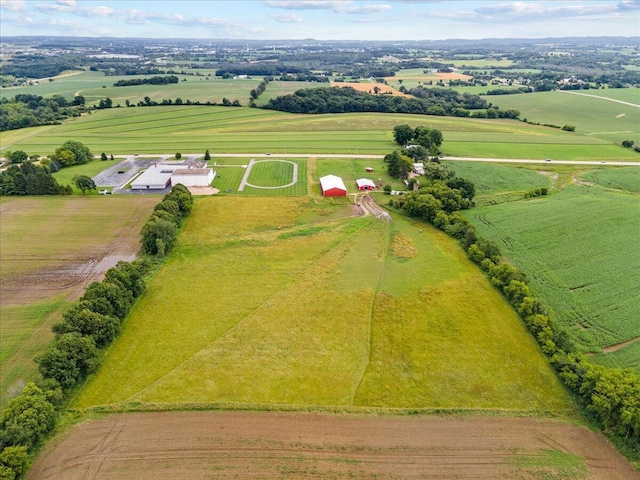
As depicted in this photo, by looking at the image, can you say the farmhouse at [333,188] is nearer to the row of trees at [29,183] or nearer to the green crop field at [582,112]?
the row of trees at [29,183]

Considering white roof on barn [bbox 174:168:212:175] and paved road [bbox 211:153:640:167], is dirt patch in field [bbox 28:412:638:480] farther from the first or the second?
paved road [bbox 211:153:640:167]

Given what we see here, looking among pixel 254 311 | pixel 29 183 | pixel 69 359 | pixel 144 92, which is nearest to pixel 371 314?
pixel 254 311

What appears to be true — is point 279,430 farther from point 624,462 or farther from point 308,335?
point 624,462

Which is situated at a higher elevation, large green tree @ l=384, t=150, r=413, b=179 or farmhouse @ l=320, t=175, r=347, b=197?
large green tree @ l=384, t=150, r=413, b=179

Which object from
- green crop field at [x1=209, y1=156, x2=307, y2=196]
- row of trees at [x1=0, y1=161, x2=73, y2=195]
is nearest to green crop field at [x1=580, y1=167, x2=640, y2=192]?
green crop field at [x1=209, y1=156, x2=307, y2=196]

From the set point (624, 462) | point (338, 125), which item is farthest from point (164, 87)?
point (624, 462)

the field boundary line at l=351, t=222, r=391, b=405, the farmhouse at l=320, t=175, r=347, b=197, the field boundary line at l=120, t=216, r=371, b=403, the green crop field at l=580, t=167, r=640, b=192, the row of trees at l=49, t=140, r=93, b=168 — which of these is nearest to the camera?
the field boundary line at l=120, t=216, r=371, b=403

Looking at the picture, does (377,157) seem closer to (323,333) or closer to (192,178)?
(192,178)
